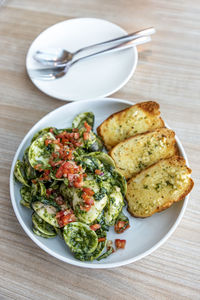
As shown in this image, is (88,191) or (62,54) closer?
(88,191)

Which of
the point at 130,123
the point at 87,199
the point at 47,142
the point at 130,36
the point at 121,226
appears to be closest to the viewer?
the point at 87,199

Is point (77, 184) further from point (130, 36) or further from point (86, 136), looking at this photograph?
point (130, 36)

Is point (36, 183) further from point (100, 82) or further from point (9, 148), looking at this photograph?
point (100, 82)

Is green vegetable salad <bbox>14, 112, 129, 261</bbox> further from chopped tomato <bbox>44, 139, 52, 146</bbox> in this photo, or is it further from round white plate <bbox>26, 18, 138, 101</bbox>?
round white plate <bbox>26, 18, 138, 101</bbox>

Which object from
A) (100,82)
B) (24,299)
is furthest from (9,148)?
(24,299)

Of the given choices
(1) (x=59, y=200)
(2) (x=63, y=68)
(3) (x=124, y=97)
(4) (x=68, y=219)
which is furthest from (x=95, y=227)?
(2) (x=63, y=68)

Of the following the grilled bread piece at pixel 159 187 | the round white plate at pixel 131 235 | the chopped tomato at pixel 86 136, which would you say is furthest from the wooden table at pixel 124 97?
the chopped tomato at pixel 86 136
